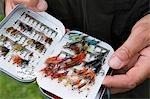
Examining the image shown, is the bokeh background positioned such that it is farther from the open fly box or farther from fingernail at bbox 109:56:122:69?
fingernail at bbox 109:56:122:69

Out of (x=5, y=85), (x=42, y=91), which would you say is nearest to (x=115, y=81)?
(x=42, y=91)

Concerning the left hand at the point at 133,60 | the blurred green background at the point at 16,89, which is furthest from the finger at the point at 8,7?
the left hand at the point at 133,60

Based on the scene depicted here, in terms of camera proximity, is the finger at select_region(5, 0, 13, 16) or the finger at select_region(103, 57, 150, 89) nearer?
the finger at select_region(103, 57, 150, 89)

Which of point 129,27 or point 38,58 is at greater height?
point 129,27

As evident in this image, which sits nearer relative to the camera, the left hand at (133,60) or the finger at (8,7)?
the left hand at (133,60)

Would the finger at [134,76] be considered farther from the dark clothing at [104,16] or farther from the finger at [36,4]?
the finger at [36,4]

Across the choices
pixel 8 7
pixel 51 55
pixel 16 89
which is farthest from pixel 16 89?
pixel 8 7

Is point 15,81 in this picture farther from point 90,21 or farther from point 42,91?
point 90,21

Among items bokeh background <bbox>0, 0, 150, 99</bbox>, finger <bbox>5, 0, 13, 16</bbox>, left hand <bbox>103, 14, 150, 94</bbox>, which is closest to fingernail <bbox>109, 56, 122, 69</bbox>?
left hand <bbox>103, 14, 150, 94</bbox>
